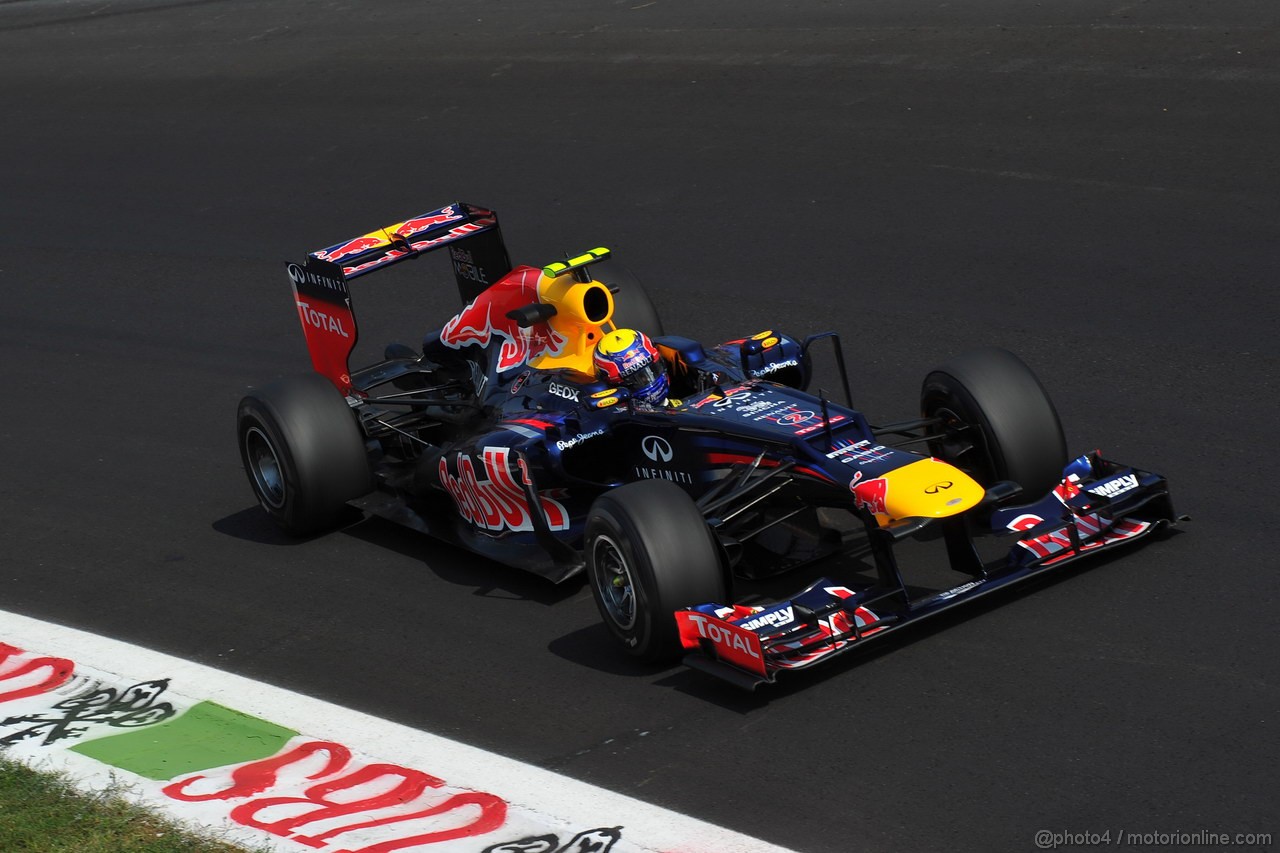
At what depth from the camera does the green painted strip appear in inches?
252

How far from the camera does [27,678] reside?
7.36 m

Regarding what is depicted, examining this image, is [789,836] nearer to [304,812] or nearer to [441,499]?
[304,812]

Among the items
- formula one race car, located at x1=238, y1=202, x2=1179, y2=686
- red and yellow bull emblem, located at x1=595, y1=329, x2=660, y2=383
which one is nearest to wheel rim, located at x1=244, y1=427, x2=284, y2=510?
formula one race car, located at x1=238, y1=202, x2=1179, y2=686

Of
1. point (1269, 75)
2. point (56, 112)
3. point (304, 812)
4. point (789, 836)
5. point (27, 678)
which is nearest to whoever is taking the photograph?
point (789, 836)

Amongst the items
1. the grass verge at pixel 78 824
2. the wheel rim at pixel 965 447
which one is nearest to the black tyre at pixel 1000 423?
the wheel rim at pixel 965 447

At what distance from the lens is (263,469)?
9.19 metres

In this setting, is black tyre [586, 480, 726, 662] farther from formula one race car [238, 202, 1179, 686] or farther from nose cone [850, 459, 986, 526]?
nose cone [850, 459, 986, 526]

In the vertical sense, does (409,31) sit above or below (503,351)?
above

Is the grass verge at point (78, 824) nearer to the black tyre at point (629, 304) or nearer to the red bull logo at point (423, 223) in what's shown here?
the red bull logo at point (423, 223)

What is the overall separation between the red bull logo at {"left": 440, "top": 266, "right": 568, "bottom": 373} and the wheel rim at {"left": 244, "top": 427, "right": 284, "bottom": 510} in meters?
1.27

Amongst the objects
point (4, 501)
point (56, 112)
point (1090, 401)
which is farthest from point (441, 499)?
point (56, 112)

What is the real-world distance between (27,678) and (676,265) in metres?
6.82

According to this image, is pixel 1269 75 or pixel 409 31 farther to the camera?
pixel 409 31

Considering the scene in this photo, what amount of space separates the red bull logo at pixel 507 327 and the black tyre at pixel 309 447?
873 millimetres
